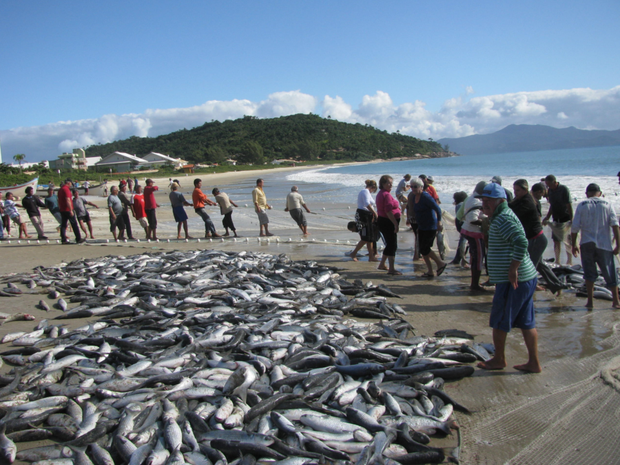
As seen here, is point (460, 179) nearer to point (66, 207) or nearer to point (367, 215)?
point (367, 215)

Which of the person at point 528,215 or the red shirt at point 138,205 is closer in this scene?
the person at point 528,215

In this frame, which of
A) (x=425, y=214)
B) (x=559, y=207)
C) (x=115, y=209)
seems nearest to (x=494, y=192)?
(x=425, y=214)

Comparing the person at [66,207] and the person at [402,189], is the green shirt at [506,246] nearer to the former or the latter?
the person at [402,189]

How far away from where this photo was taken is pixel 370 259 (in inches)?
446

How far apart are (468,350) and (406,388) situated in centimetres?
142

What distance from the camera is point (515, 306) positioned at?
4633 millimetres

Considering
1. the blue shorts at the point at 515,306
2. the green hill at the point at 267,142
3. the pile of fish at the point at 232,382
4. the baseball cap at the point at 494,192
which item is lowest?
the pile of fish at the point at 232,382

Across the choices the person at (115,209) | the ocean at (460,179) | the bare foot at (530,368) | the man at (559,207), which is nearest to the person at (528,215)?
the bare foot at (530,368)

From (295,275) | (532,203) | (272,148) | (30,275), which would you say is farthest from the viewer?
(272,148)

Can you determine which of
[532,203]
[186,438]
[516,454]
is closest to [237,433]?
[186,438]

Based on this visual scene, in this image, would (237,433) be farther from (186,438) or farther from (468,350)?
(468,350)

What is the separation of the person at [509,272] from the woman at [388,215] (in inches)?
178

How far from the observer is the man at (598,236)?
6531 millimetres

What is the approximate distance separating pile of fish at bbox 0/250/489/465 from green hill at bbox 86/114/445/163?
11076 centimetres
